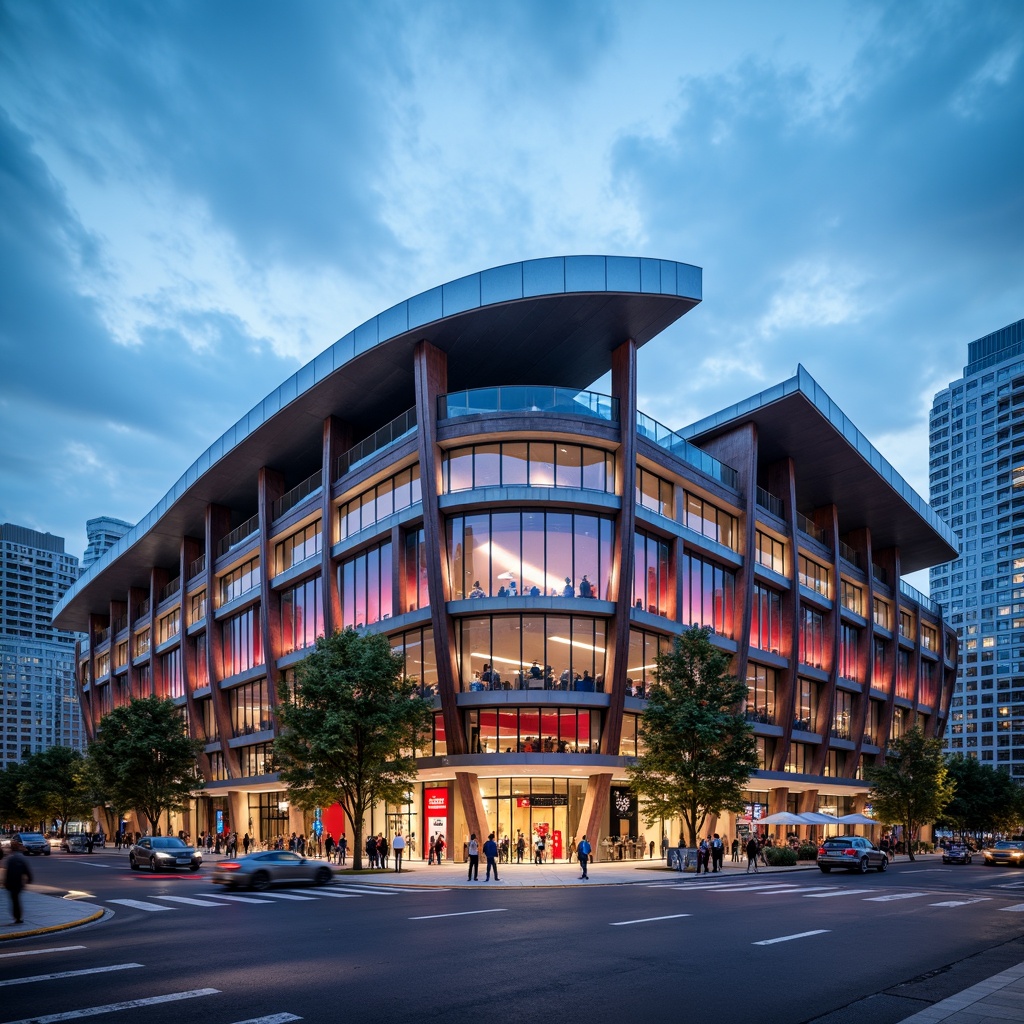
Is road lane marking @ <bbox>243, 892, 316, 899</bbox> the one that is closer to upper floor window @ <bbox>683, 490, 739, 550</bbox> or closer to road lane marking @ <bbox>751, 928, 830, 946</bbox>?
road lane marking @ <bbox>751, 928, 830, 946</bbox>

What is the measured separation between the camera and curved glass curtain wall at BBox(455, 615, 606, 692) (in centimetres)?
4453

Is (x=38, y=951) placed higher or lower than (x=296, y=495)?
lower

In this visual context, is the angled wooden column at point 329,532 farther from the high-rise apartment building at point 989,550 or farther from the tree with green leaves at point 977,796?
the high-rise apartment building at point 989,550

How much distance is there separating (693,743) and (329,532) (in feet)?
76.0

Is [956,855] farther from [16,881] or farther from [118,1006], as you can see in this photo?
[118,1006]

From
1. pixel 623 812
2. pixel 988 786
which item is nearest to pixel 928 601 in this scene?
pixel 988 786

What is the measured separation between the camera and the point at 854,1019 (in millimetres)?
10734

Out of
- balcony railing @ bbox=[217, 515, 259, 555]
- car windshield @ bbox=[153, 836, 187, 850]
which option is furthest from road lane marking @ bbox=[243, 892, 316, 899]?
balcony railing @ bbox=[217, 515, 259, 555]

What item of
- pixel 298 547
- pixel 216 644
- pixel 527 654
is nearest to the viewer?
pixel 527 654

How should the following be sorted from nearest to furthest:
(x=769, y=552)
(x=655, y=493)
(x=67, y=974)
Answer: (x=67, y=974), (x=655, y=493), (x=769, y=552)

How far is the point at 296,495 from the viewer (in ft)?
194

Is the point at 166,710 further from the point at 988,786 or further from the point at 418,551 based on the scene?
the point at 988,786

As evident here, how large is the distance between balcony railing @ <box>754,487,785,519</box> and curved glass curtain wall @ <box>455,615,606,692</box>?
19233 mm

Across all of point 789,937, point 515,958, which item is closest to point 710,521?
point 789,937
